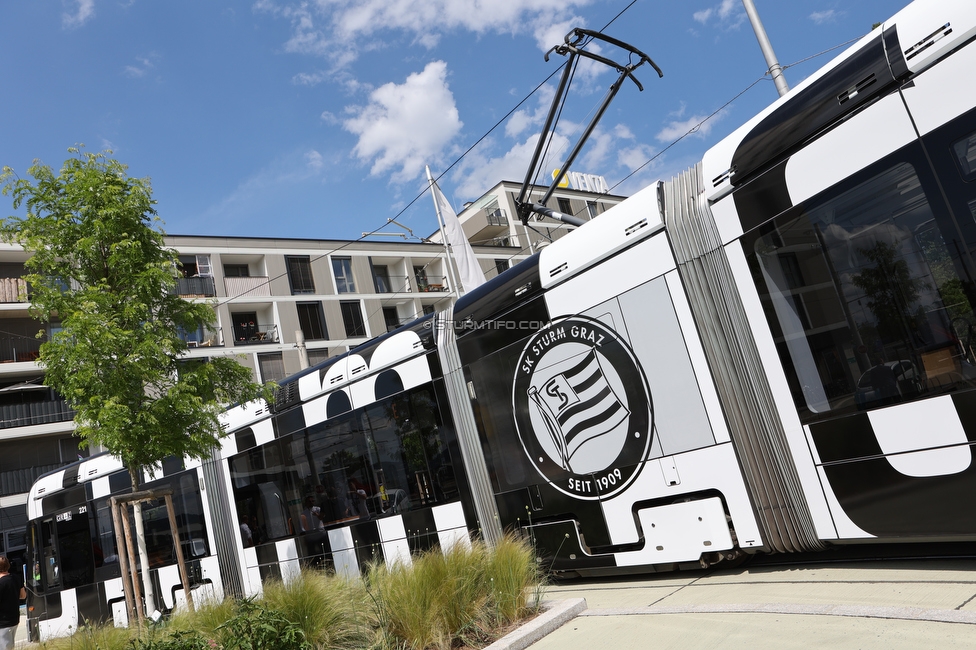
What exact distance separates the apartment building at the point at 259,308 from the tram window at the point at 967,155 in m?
25.6

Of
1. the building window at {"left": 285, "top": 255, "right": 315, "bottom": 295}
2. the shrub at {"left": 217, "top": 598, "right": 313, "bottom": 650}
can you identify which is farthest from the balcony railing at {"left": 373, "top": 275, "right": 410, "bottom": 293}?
the shrub at {"left": 217, "top": 598, "right": 313, "bottom": 650}

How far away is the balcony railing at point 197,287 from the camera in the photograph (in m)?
35.6

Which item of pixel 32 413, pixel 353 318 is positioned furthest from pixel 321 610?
pixel 353 318

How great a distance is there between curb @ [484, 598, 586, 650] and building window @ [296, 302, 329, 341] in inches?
1362

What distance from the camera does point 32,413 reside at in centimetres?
3114

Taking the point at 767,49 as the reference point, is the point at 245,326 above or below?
above

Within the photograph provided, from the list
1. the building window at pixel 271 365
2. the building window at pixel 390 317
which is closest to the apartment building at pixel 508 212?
the building window at pixel 390 317

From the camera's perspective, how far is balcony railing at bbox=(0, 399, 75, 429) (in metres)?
30.6

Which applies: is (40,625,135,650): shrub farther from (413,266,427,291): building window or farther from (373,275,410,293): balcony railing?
(413,266,427,291): building window

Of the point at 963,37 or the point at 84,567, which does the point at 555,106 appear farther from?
the point at 84,567

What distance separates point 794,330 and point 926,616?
203cm

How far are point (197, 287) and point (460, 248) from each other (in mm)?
22404

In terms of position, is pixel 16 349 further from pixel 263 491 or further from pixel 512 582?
pixel 512 582

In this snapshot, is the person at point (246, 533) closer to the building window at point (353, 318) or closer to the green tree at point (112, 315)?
the green tree at point (112, 315)
